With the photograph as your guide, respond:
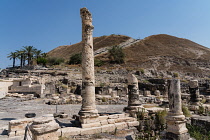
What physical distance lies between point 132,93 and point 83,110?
150 inches

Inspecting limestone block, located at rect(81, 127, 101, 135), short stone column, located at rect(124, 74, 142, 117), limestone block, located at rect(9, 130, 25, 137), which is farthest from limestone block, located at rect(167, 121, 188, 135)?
limestone block, located at rect(9, 130, 25, 137)

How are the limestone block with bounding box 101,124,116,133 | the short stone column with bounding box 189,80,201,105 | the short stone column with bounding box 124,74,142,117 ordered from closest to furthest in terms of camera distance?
1. the limestone block with bounding box 101,124,116,133
2. the short stone column with bounding box 124,74,142,117
3. the short stone column with bounding box 189,80,201,105

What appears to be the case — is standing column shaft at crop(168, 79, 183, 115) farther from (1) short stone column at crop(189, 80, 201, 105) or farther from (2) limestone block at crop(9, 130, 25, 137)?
(1) short stone column at crop(189, 80, 201, 105)

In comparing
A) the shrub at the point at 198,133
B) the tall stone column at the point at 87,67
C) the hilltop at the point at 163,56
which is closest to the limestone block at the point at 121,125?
the tall stone column at the point at 87,67

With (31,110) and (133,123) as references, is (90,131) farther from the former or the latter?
(31,110)

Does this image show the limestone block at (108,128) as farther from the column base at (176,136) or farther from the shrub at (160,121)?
the shrub at (160,121)


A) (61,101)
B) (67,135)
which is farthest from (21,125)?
(61,101)

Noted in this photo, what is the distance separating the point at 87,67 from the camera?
790 cm

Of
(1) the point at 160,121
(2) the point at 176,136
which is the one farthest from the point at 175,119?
(1) the point at 160,121

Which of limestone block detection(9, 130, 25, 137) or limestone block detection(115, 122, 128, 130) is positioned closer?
limestone block detection(9, 130, 25, 137)

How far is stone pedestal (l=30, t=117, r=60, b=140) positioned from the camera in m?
4.31

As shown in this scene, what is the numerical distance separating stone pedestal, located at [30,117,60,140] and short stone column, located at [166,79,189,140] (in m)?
4.67

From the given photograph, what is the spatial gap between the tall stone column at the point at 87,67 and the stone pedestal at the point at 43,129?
281cm

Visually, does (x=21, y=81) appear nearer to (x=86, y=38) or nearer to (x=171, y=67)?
(x=86, y=38)
